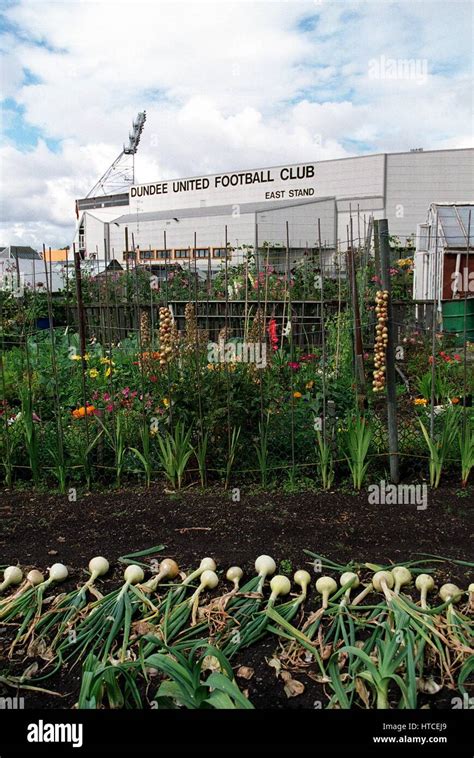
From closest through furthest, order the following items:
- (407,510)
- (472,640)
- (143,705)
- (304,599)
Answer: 1. (143,705)
2. (472,640)
3. (304,599)
4. (407,510)

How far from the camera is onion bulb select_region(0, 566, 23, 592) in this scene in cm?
281

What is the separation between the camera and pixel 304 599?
8.70 ft

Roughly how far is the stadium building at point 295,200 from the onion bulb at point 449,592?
22.6 m

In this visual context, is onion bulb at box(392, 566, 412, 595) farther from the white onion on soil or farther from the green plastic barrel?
the green plastic barrel

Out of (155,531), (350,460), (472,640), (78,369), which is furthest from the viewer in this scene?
(78,369)

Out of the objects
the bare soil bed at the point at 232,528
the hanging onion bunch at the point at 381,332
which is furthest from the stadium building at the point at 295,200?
the bare soil bed at the point at 232,528

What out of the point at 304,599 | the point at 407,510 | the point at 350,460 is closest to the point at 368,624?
the point at 304,599

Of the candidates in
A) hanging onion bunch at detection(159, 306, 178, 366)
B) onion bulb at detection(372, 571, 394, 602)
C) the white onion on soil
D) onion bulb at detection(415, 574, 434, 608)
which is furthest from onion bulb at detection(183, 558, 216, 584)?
hanging onion bunch at detection(159, 306, 178, 366)

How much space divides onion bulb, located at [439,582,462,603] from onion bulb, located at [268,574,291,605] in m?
0.65

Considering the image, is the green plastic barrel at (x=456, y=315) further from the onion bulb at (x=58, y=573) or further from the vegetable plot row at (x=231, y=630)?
the onion bulb at (x=58, y=573)

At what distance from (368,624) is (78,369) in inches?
159

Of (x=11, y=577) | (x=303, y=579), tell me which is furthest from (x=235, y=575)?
(x=11, y=577)

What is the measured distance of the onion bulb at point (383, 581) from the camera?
8.49 ft

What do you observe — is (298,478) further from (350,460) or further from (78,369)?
(78,369)
